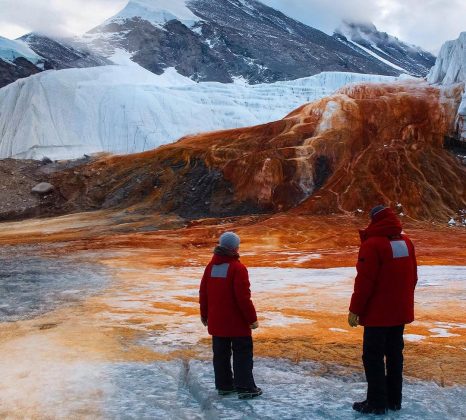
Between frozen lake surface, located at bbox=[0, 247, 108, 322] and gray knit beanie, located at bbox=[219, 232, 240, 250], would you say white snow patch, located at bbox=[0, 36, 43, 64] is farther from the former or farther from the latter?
gray knit beanie, located at bbox=[219, 232, 240, 250]

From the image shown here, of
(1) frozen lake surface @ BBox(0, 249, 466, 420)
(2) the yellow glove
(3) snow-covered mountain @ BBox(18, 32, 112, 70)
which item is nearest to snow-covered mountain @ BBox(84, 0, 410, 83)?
(3) snow-covered mountain @ BBox(18, 32, 112, 70)

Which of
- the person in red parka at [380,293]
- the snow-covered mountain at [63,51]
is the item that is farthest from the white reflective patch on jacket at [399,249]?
the snow-covered mountain at [63,51]

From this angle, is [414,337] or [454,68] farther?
[454,68]

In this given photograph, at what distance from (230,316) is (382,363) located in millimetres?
1535

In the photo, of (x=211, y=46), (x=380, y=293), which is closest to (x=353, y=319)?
(x=380, y=293)

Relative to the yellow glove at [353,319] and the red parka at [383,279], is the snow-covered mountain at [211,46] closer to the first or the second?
the red parka at [383,279]

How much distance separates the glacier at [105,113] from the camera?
54719 millimetres

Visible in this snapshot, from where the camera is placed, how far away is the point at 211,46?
13738cm

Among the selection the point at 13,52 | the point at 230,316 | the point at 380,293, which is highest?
the point at 13,52

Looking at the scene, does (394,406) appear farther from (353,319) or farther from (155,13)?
(155,13)

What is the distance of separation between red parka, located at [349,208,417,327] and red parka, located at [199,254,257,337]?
1086 millimetres

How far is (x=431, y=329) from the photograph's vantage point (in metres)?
9.31

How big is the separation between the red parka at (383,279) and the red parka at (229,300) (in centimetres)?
109

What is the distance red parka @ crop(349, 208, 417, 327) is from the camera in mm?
5207
